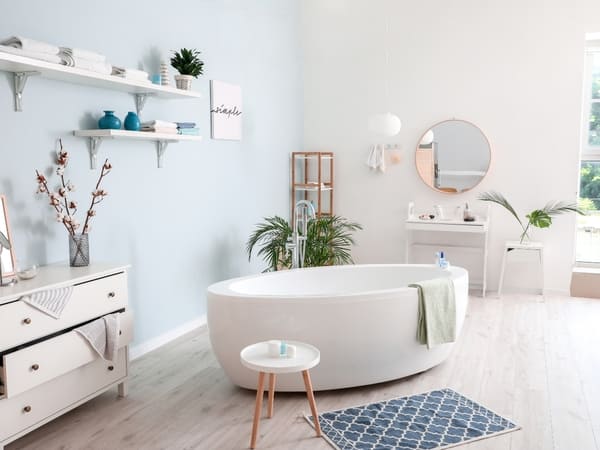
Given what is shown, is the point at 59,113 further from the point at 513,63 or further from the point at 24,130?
the point at 513,63

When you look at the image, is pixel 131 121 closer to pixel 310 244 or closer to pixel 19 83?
pixel 19 83

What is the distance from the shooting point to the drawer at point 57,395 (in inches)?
96.7

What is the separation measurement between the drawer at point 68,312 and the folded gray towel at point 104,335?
0.04m

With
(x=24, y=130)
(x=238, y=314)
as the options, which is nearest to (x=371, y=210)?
(x=238, y=314)

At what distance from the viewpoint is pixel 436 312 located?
133 inches

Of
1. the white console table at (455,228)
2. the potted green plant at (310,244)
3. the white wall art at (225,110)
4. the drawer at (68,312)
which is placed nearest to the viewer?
the drawer at (68,312)

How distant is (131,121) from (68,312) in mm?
1267

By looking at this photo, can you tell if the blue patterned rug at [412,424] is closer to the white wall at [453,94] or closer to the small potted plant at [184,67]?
the small potted plant at [184,67]

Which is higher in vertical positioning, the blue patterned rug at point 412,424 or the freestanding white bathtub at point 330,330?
the freestanding white bathtub at point 330,330

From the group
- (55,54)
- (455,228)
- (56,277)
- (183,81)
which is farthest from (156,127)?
(455,228)

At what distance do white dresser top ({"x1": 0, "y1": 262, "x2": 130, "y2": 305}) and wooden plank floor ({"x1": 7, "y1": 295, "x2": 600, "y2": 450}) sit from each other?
72 cm

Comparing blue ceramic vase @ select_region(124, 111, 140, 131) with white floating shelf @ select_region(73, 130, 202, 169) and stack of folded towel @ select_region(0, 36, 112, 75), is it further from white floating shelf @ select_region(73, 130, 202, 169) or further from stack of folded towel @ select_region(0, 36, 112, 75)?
stack of folded towel @ select_region(0, 36, 112, 75)

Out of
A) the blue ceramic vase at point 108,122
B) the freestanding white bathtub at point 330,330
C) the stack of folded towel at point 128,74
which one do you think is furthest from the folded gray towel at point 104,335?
the stack of folded towel at point 128,74

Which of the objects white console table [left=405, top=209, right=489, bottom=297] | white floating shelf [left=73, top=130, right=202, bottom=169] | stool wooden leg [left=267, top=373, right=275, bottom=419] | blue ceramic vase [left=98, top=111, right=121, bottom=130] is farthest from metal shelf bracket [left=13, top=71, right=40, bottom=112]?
white console table [left=405, top=209, right=489, bottom=297]
